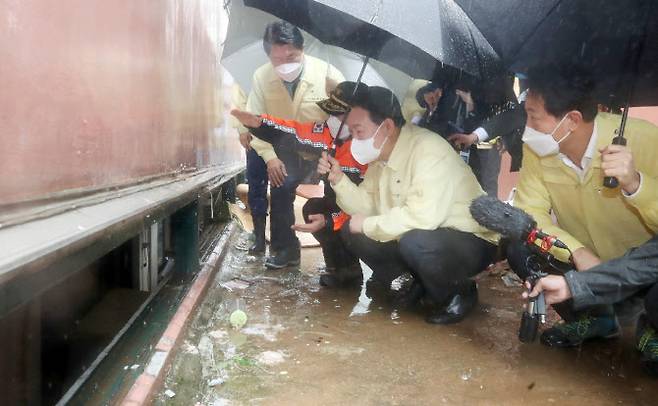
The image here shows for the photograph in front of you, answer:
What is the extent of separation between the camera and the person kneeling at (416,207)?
271cm

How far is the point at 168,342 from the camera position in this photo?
7.33 feet

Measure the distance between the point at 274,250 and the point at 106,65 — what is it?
2348 mm

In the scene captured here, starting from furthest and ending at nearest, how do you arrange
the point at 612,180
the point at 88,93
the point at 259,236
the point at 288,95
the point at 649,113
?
the point at 649,113 → the point at 259,236 → the point at 288,95 → the point at 612,180 → the point at 88,93

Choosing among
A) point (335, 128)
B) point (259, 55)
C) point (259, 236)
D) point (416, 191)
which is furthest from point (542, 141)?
point (259, 236)

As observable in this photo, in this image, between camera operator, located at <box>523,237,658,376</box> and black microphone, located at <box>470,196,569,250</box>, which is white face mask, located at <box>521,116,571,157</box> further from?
camera operator, located at <box>523,237,658,376</box>

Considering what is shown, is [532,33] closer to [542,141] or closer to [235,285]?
[542,141]

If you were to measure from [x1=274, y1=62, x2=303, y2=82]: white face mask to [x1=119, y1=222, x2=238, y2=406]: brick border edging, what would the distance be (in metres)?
1.35

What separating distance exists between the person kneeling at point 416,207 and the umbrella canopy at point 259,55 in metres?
0.87

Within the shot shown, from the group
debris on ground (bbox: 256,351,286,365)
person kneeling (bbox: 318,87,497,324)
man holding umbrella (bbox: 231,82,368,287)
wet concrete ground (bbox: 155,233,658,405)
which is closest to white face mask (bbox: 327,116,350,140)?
man holding umbrella (bbox: 231,82,368,287)

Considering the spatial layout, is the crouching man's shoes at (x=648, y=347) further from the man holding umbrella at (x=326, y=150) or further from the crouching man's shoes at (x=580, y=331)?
the man holding umbrella at (x=326, y=150)

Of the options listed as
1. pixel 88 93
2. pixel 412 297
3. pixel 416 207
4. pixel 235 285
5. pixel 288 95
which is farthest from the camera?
pixel 288 95

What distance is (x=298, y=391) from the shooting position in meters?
2.04

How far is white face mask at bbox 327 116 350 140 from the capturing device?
3224 millimetres

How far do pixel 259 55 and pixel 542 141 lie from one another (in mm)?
2375
